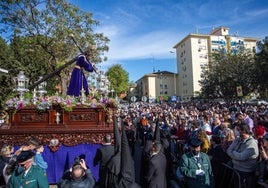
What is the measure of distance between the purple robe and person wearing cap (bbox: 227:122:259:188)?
233 inches

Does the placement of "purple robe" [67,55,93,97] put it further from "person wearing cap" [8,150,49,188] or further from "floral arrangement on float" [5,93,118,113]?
"person wearing cap" [8,150,49,188]

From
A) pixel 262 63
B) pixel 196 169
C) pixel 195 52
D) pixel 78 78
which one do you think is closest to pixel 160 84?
pixel 195 52

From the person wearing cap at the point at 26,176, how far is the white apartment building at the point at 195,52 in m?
71.8

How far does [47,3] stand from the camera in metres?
17.0

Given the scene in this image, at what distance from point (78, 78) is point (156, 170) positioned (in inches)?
211

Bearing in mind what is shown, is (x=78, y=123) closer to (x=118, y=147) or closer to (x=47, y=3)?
(x=118, y=147)

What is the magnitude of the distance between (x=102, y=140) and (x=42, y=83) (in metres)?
4.33

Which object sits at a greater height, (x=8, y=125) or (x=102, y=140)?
(x=8, y=125)

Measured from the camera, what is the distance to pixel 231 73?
117 feet

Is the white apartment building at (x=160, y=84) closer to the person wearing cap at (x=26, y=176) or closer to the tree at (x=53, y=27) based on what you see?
the tree at (x=53, y=27)

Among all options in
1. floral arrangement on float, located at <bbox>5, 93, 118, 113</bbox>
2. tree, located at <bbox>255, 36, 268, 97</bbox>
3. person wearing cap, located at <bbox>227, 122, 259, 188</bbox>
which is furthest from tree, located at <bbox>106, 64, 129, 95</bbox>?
person wearing cap, located at <bbox>227, 122, 259, 188</bbox>

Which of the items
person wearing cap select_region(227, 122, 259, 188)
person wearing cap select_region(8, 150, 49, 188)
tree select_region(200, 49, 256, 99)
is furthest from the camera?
tree select_region(200, 49, 256, 99)

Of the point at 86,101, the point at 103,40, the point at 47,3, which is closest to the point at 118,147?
the point at 86,101

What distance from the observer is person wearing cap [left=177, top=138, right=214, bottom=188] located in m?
4.65
